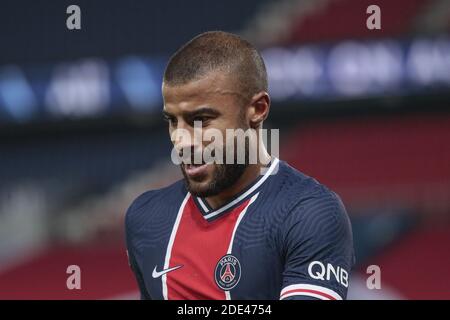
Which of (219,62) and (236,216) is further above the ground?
(219,62)

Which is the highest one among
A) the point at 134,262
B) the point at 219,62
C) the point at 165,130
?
the point at 219,62

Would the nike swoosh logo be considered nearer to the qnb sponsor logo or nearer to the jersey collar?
the jersey collar

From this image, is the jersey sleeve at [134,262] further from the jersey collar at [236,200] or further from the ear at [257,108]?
the ear at [257,108]

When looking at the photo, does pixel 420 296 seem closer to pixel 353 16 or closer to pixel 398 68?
pixel 398 68

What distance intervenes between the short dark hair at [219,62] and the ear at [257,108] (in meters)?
0.02

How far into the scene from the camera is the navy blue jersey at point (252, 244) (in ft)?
9.78

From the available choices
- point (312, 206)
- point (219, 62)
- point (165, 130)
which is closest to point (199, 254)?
point (312, 206)

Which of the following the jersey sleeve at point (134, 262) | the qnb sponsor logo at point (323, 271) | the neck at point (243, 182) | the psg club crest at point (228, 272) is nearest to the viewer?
the qnb sponsor logo at point (323, 271)

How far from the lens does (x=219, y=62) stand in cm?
310

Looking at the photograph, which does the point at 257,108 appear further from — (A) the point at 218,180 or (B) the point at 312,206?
(B) the point at 312,206

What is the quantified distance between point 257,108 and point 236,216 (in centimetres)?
37

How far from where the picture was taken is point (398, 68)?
26.0 feet

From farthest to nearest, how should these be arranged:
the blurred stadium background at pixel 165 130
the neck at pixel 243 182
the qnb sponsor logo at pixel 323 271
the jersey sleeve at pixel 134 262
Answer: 1. the blurred stadium background at pixel 165 130
2. the jersey sleeve at pixel 134 262
3. the neck at pixel 243 182
4. the qnb sponsor logo at pixel 323 271

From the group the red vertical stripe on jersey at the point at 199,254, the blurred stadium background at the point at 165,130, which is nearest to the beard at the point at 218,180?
the red vertical stripe on jersey at the point at 199,254
